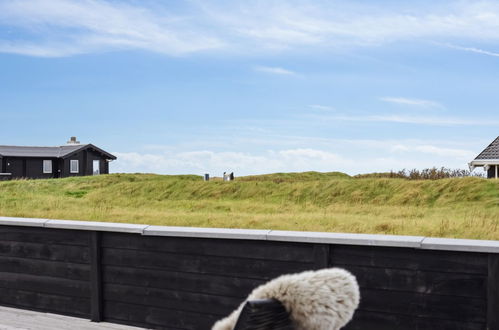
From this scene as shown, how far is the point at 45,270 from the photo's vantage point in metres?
5.02

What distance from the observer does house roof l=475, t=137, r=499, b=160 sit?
24023 mm

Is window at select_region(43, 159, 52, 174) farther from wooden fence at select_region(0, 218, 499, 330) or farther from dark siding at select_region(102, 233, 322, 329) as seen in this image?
dark siding at select_region(102, 233, 322, 329)

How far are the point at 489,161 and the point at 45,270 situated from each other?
870 inches

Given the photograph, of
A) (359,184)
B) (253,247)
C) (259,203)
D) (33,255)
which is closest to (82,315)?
(33,255)

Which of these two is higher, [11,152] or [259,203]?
[11,152]

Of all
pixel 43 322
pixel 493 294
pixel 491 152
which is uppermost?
pixel 491 152

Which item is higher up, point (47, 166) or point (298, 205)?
point (47, 166)

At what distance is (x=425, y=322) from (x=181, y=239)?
1.82 meters

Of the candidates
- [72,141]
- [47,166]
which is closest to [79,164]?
[47,166]

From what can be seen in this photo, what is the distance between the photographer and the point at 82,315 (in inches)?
190

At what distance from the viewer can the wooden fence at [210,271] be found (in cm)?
346

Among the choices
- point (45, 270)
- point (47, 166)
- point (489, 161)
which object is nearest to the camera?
point (45, 270)

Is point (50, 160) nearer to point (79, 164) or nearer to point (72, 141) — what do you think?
point (79, 164)

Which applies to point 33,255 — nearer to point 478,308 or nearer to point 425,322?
point 425,322
